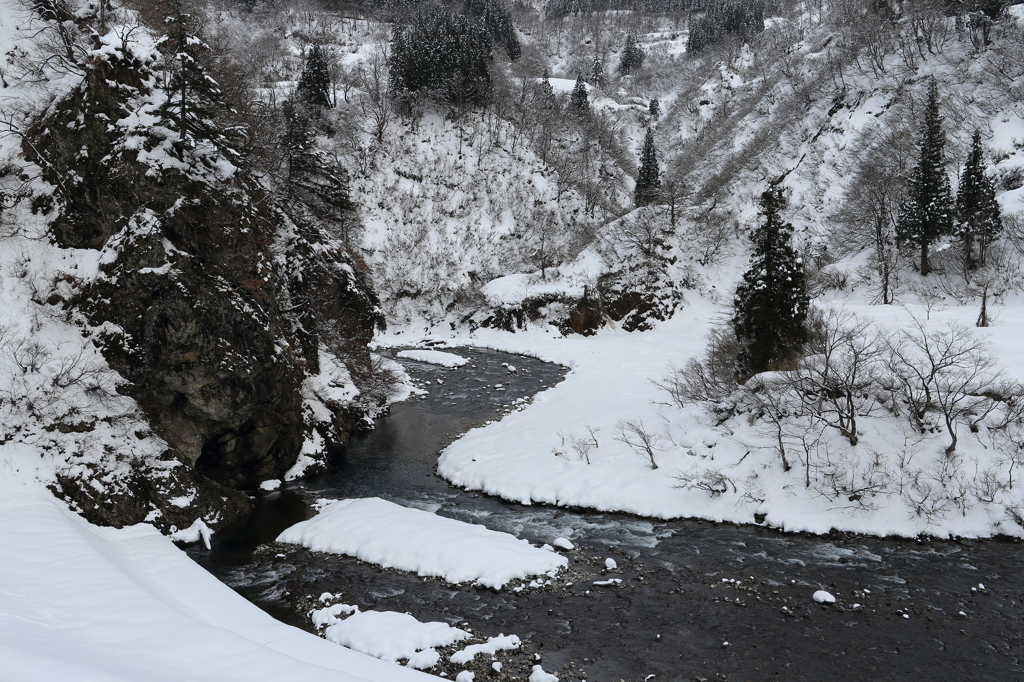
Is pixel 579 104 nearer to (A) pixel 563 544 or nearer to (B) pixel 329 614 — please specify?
(A) pixel 563 544

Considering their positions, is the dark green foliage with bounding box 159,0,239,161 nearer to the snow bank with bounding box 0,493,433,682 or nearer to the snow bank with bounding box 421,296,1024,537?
the snow bank with bounding box 0,493,433,682

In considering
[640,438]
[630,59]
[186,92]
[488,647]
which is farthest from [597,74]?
[488,647]

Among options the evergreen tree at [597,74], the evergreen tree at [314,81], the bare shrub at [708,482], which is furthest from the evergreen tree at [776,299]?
the evergreen tree at [597,74]

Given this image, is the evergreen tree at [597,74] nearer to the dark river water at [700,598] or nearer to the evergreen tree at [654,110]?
the evergreen tree at [654,110]

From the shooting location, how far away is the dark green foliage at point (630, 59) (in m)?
90.9

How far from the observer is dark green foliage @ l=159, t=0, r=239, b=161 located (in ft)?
56.9

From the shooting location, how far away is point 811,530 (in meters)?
13.4

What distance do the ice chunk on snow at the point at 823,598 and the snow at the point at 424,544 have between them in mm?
5576

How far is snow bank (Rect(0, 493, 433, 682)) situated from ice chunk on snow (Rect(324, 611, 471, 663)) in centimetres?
74

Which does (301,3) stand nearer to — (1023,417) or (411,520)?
(411,520)

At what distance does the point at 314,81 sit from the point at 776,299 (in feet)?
194

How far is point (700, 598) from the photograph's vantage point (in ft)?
36.1

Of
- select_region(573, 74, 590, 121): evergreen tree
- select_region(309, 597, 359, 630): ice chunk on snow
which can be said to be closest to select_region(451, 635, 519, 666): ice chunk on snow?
select_region(309, 597, 359, 630): ice chunk on snow

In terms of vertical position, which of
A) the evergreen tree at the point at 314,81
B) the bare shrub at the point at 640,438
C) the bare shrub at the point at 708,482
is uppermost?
the evergreen tree at the point at 314,81
